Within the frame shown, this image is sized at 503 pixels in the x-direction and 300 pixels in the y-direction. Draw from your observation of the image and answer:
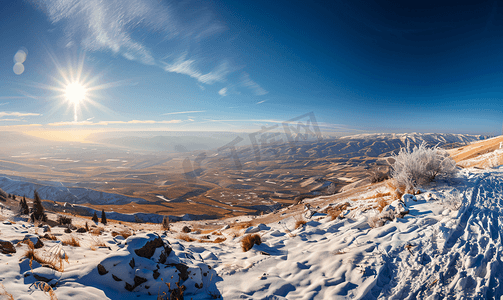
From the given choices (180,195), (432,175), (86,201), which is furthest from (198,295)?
(86,201)

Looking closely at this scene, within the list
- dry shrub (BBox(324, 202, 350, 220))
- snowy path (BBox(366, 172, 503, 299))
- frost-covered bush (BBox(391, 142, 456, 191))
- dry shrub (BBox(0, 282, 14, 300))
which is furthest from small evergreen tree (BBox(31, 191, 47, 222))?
frost-covered bush (BBox(391, 142, 456, 191))

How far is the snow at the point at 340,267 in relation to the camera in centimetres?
296

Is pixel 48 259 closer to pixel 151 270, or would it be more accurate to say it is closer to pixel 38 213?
pixel 151 270

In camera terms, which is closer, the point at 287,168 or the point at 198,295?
the point at 198,295

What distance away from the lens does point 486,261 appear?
3137 millimetres

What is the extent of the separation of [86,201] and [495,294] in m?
96.6

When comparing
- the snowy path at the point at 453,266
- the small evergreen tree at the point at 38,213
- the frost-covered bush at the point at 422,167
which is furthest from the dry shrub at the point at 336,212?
the small evergreen tree at the point at 38,213

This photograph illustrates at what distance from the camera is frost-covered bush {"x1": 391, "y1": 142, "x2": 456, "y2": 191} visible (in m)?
7.72

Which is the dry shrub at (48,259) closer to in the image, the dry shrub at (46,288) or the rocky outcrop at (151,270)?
the dry shrub at (46,288)

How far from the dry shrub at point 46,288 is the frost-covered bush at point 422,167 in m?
11.1

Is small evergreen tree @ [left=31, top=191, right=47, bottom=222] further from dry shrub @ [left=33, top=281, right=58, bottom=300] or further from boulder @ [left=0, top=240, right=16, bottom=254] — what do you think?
dry shrub @ [left=33, top=281, right=58, bottom=300]

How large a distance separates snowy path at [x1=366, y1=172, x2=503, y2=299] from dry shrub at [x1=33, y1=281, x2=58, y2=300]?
4.88 m

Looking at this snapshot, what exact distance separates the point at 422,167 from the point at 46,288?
38.5 ft

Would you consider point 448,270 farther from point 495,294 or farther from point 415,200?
point 415,200
